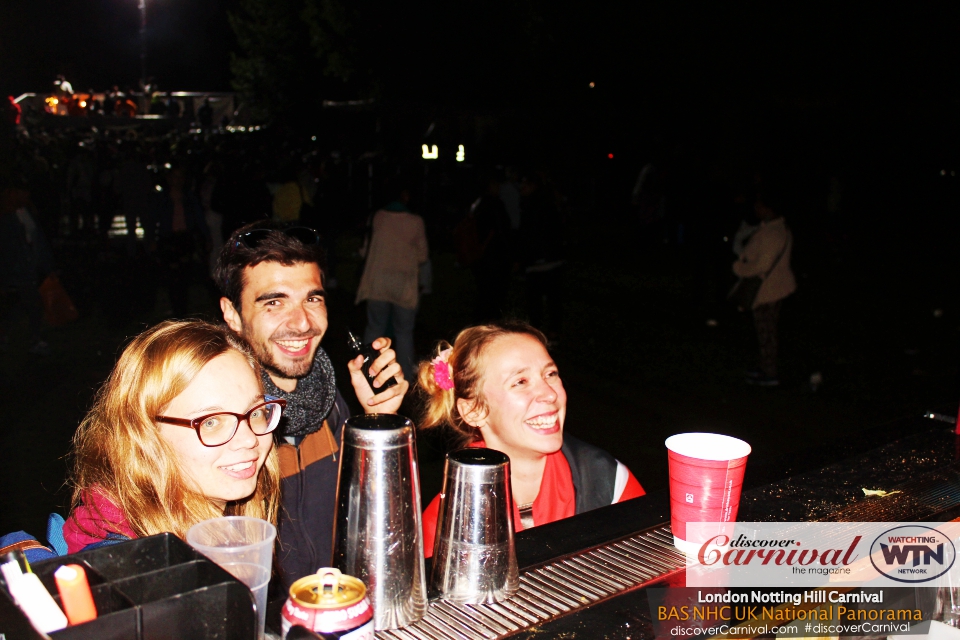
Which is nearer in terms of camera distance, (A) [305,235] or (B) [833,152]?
(A) [305,235]

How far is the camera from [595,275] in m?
15.4

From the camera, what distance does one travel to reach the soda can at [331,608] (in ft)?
3.93

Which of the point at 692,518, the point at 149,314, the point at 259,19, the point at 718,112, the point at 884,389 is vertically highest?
the point at 259,19

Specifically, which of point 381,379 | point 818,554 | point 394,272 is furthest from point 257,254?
point 394,272

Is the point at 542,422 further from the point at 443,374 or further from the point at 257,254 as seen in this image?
the point at 257,254

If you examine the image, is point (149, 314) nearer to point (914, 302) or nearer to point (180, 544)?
point (180, 544)

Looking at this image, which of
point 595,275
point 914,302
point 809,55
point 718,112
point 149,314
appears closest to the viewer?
point 149,314

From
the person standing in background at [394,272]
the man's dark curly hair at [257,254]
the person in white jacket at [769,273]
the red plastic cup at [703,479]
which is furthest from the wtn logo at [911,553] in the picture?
the person in white jacket at [769,273]

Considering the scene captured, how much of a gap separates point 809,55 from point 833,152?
12.6ft

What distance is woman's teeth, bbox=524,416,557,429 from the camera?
2529 millimetres

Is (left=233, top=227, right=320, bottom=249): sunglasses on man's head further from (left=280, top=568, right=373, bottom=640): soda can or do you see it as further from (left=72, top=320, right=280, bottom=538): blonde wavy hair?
(left=280, top=568, right=373, bottom=640): soda can

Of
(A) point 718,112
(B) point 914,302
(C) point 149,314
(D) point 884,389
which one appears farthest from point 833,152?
(C) point 149,314

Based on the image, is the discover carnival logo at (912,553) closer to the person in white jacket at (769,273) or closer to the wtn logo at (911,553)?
the wtn logo at (911,553)

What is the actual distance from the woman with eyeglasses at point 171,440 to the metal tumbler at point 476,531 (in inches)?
27.5
